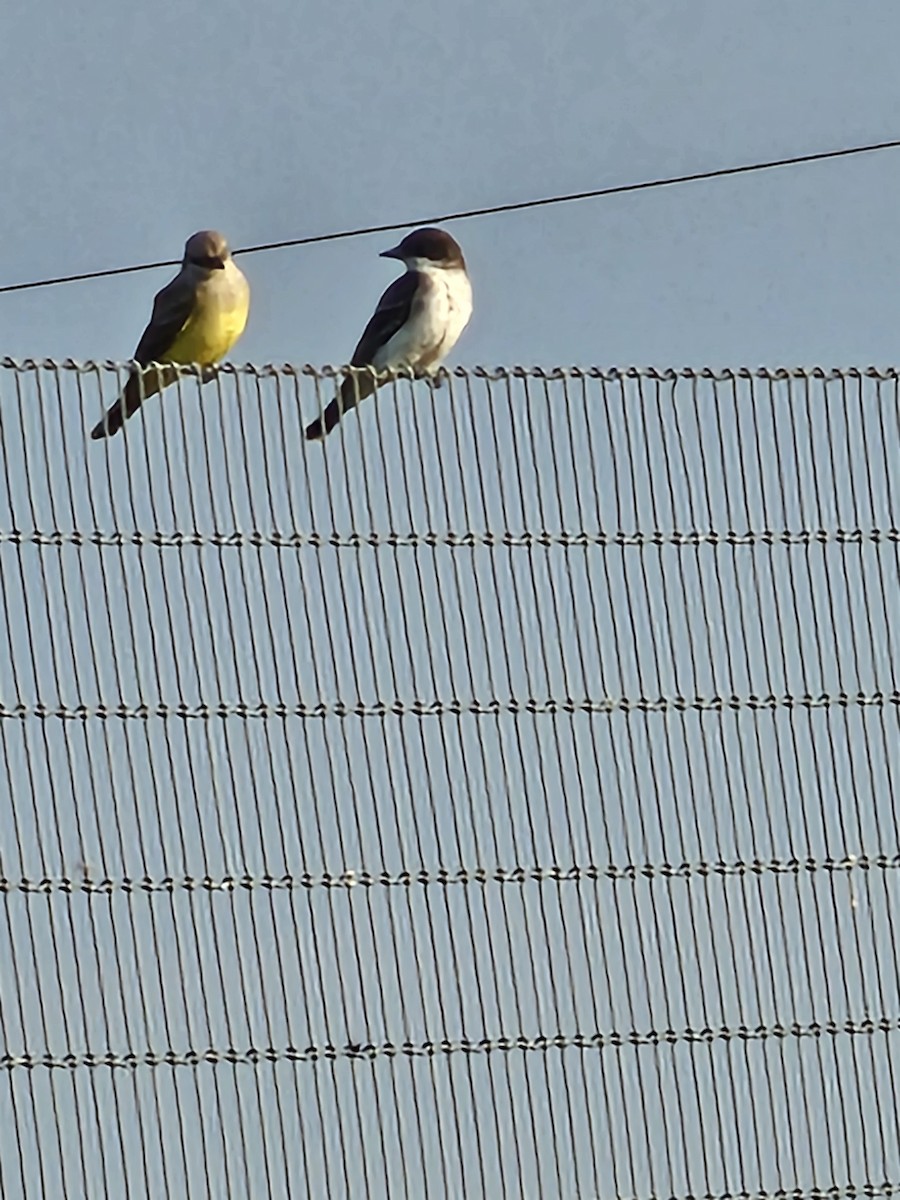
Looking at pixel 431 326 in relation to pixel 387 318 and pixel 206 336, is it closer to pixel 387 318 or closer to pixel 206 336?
pixel 387 318

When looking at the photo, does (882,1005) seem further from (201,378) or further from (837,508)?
(201,378)

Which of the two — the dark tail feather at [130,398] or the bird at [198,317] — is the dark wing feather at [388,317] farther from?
the dark tail feather at [130,398]

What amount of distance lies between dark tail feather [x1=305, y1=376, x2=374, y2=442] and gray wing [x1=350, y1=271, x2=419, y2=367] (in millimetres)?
2437

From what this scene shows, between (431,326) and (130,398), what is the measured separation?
3291mm

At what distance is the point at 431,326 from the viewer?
826 centimetres

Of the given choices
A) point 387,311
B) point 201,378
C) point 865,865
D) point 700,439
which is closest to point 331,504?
point 201,378

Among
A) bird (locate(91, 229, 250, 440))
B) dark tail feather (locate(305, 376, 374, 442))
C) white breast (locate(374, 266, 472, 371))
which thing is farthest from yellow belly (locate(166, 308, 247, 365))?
dark tail feather (locate(305, 376, 374, 442))

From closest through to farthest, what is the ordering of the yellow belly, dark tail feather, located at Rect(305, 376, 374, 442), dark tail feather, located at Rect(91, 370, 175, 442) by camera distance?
dark tail feather, located at Rect(91, 370, 175, 442)
dark tail feather, located at Rect(305, 376, 374, 442)
the yellow belly

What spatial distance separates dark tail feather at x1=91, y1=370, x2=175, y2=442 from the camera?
4.56 m

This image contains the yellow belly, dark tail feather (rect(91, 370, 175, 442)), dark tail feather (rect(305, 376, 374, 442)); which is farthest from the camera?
the yellow belly

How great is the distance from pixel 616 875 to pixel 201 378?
3.39ft

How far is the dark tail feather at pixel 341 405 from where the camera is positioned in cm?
490

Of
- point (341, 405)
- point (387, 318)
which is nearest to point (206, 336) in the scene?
point (387, 318)

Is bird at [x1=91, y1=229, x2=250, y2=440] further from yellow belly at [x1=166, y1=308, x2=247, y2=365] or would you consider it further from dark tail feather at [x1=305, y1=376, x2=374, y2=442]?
dark tail feather at [x1=305, y1=376, x2=374, y2=442]
